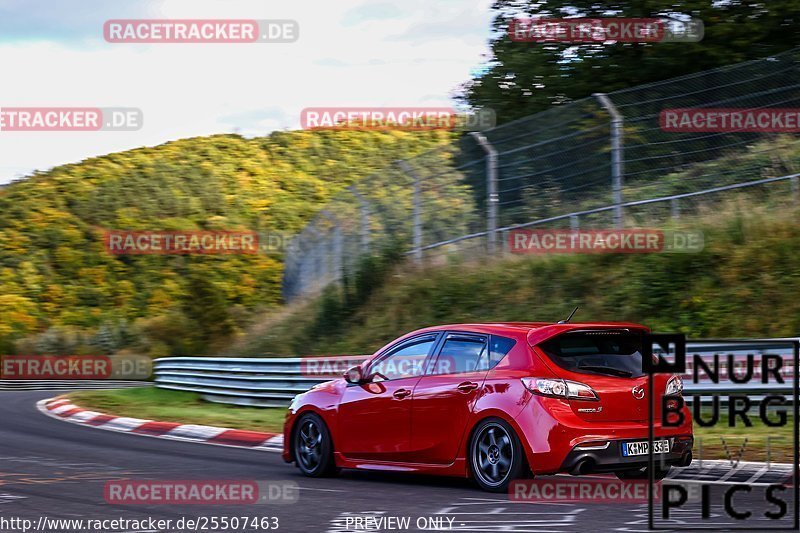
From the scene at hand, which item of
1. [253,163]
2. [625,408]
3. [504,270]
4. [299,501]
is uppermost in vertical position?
[253,163]

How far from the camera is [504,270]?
20.1 m

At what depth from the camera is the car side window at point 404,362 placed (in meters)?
10.1

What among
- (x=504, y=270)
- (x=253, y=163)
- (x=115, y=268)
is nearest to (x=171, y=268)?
(x=115, y=268)

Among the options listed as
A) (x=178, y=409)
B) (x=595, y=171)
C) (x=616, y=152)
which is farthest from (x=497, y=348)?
(x=178, y=409)

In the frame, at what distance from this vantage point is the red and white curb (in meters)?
14.6

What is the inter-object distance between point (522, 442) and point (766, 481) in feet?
6.47

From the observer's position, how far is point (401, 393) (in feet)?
33.0

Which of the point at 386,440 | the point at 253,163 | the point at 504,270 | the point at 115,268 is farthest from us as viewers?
the point at 253,163

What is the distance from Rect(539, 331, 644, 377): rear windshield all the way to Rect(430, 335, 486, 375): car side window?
0.65 m

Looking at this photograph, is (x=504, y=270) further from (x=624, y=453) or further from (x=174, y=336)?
(x=174, y=336)

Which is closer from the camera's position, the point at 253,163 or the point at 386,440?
the point at 386,440

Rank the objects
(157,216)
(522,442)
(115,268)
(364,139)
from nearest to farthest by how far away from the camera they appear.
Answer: (522,442), (115,268), (157,216), (364,139)

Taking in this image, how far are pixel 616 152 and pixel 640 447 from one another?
29.6 feet

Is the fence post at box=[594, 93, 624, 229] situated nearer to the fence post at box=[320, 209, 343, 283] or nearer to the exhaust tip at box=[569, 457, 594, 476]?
the fence post at box=[320, 209, 343, 283]
